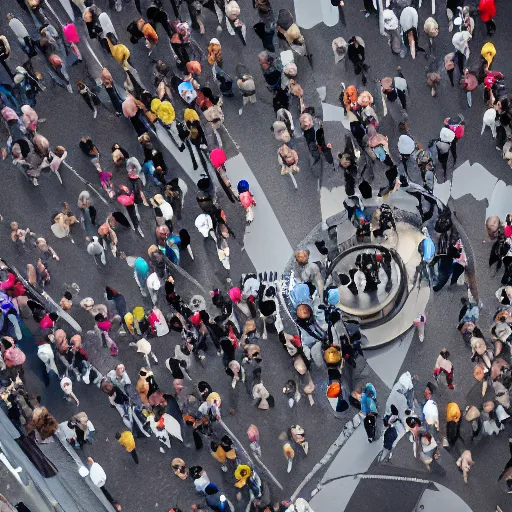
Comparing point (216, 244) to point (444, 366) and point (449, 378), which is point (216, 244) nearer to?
point (444, 366)

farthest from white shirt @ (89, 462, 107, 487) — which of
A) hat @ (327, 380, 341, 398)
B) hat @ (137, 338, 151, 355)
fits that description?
hat @ (327, 380, 341, 398)

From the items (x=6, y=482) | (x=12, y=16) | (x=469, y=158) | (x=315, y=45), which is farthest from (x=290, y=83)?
(x=6, y=482)

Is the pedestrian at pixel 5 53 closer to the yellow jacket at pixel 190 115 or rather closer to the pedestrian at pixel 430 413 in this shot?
the yellow jacket at pixel 190 115

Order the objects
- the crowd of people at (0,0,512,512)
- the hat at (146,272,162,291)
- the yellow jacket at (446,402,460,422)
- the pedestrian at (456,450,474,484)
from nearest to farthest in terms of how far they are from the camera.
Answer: the yellow jacket at (446,402,460,422) → the pedestrian at (456,450,474,484) → the crowd of people at (0,0,512,512) → the hat at (146,272,162,291)

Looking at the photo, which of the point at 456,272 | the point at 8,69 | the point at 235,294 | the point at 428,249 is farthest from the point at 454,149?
the point at 8,69

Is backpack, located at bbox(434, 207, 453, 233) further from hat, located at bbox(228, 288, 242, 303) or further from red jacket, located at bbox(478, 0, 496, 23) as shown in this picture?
red jacket, located at bbox(478, 0, 496, 23)

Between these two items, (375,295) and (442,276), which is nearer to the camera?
(375,295)
